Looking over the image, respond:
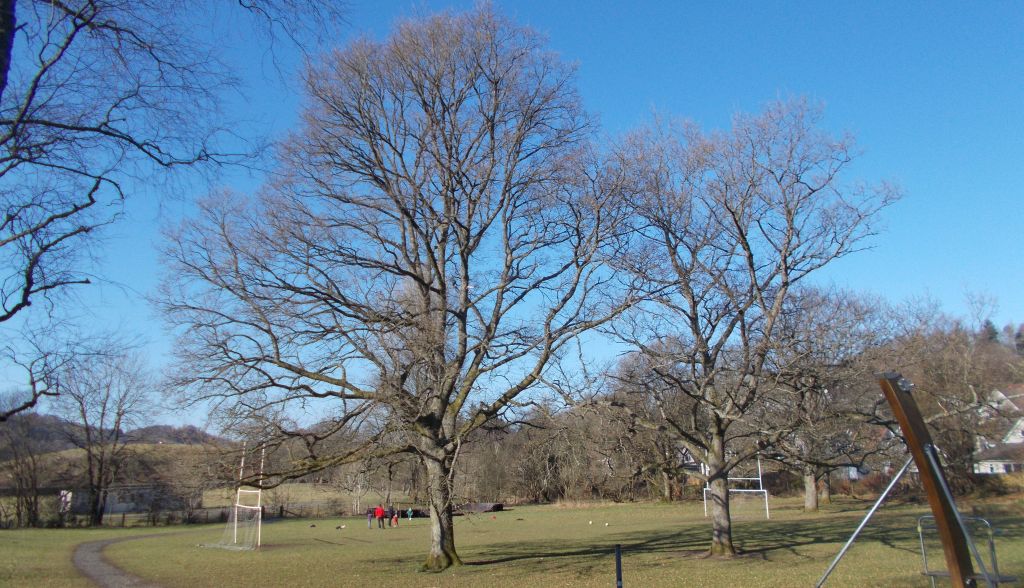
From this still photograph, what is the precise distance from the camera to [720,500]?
707 inches

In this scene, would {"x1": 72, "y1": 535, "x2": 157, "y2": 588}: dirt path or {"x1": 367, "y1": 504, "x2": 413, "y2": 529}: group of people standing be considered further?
{"x1": 367, "y1": 504, "x2": 413, "y2": 529}: group of people standing

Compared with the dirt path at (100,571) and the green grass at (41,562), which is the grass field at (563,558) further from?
the dirt path at (100,571)

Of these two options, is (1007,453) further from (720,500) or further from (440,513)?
(440,513)

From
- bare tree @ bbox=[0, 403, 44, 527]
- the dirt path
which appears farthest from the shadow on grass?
bare tree @ bbox=[0, 403, 44, 527]

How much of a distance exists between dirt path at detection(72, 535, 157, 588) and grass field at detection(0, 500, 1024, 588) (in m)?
0.46

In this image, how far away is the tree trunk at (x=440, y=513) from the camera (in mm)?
15539

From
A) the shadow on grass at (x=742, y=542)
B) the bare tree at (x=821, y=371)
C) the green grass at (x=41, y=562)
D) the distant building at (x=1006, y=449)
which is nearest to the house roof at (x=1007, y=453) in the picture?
the distant building at (x=1006, y=449)

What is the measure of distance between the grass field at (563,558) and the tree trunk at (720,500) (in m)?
0.68

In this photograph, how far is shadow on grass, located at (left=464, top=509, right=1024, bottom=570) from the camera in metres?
19.1

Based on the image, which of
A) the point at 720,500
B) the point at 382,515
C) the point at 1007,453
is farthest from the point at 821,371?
the point at 1007,453

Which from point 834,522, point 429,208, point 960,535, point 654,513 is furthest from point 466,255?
point 654,513

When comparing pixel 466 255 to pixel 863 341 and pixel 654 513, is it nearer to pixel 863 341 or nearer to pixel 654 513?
pixel 863 341

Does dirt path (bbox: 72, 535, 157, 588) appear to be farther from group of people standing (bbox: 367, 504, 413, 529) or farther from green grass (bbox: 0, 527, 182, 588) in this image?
group of people standing (bbox: 367, 504, 413, 529)

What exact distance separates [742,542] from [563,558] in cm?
641
